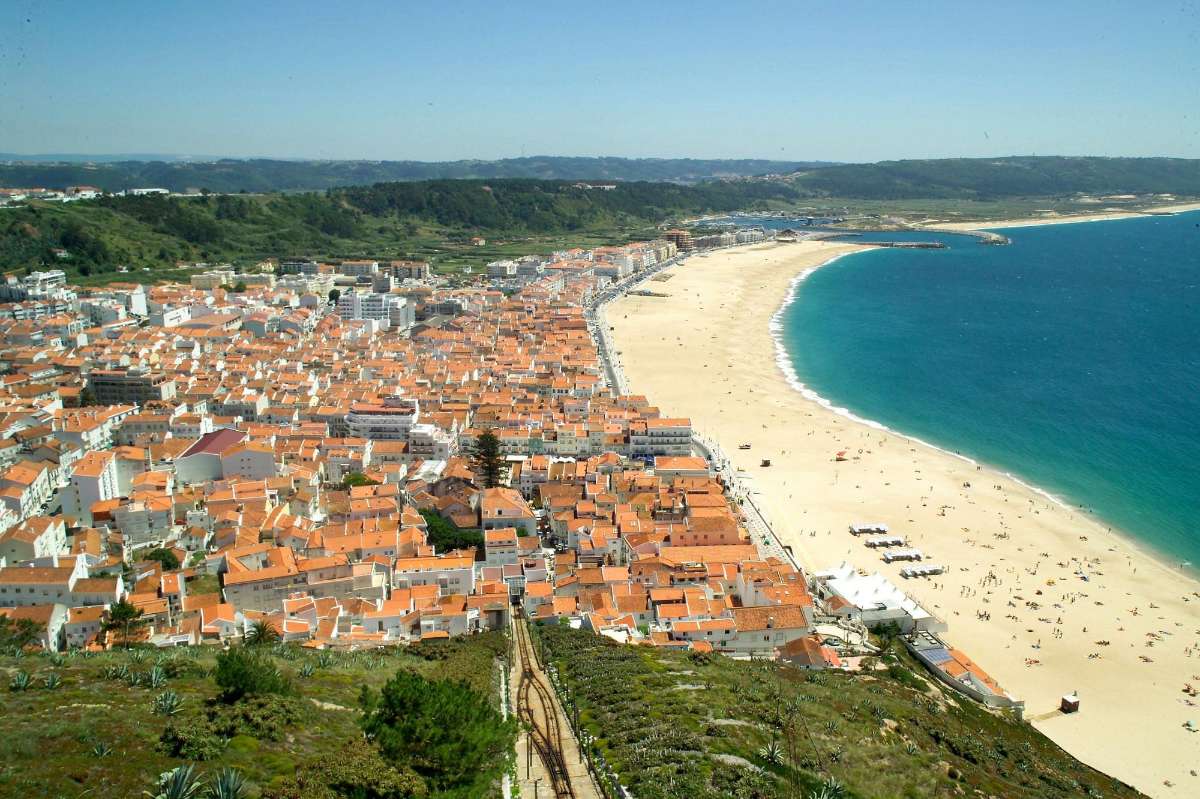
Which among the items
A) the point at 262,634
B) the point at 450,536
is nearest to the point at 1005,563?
the point at 450,536

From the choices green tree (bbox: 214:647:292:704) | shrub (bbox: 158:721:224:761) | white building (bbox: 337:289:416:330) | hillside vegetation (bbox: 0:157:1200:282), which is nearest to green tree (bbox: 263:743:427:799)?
shrub (bbox: 158:721:224:761)

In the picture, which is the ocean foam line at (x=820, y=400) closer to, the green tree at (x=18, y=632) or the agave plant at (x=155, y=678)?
the agave plant at (x=155, y=678)

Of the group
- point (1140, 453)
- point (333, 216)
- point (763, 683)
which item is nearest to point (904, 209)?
point (333, 216)

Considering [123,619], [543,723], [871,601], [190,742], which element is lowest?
[871,601]

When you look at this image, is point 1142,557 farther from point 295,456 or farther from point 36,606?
point 36,606

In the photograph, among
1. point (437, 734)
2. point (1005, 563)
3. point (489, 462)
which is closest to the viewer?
point (437, 734)

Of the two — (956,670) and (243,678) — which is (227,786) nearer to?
(243,678)
